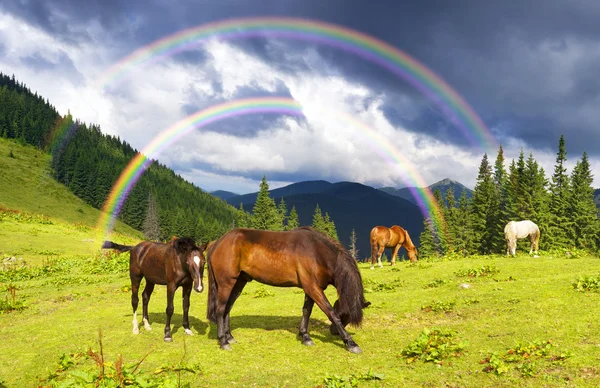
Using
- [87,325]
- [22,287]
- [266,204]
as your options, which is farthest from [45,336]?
[266,204]

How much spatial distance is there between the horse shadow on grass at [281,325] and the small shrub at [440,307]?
2.88 metres

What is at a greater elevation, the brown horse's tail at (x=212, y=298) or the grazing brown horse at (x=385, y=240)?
the grazing brown horse at (x=385, y=240)

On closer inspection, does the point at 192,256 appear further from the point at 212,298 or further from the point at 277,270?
the point at 277,270

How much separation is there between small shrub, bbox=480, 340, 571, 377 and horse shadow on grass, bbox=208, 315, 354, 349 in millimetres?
3369

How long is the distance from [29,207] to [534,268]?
9639 centimetres

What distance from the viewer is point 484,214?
63719 mm

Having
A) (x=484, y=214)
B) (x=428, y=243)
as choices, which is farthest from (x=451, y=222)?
(x=484, y=214)

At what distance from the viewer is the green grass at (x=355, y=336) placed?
671cm

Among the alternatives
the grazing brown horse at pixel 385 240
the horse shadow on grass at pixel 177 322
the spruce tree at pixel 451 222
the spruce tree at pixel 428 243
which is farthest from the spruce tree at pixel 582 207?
the horse shadow on grass at pixel 177 322

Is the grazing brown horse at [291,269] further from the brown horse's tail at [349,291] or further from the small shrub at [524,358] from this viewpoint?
the small shrub at [524,358]

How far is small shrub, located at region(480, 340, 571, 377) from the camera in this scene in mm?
6344

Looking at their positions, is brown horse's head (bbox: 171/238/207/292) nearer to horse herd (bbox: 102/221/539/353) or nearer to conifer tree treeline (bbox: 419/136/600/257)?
horse herd (bbox: 102/221/539/353)

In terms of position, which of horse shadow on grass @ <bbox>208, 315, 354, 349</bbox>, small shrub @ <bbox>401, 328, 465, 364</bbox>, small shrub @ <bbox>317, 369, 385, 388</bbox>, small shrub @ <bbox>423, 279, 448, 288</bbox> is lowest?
horse shadow on grass @ <bbox>208, 315, 354, 349</bbox>

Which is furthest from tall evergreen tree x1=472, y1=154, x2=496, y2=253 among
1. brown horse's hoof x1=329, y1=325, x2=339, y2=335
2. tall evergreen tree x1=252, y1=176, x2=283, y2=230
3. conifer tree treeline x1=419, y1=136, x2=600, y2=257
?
brown horse's hoof x1=329, y1=325, x2=339, y2=335
